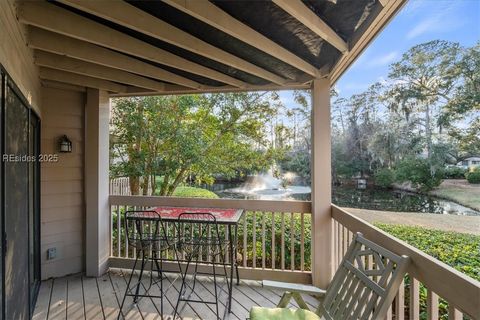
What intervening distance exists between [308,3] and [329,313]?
220 cm

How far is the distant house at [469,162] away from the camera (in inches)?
54.8

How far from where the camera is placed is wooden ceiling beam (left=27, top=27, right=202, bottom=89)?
224cm

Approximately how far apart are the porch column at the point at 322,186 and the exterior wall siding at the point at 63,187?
3042 millimetres

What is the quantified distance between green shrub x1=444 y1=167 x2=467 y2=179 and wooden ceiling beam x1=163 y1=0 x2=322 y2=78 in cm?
158

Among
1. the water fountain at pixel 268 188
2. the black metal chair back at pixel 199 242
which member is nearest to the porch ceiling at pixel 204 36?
the black metal chair back at pixel 199 242

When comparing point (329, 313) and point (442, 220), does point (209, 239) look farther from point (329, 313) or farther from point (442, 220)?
point (442, 220)

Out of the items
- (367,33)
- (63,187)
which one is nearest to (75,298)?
(63,187)

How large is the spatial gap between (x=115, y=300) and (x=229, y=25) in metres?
2.96

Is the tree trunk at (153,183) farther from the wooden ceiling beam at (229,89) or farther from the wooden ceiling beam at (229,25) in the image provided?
the wooden ceiling beam at (229,25)

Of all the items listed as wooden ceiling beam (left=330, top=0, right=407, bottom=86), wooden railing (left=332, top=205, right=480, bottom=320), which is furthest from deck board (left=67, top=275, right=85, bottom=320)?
wooden ceiling beam (left=330, top=0, right=407, bottom=86)

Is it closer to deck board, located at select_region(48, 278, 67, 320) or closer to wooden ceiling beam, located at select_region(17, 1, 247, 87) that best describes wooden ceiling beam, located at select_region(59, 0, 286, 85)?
wooden ceiling beam, located at select_region(17, 1, 247, 87)

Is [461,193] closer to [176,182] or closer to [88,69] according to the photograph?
[88,69]

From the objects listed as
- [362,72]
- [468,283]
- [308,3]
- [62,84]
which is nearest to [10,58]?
[62,84]

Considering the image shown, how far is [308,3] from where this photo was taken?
1895 mm
